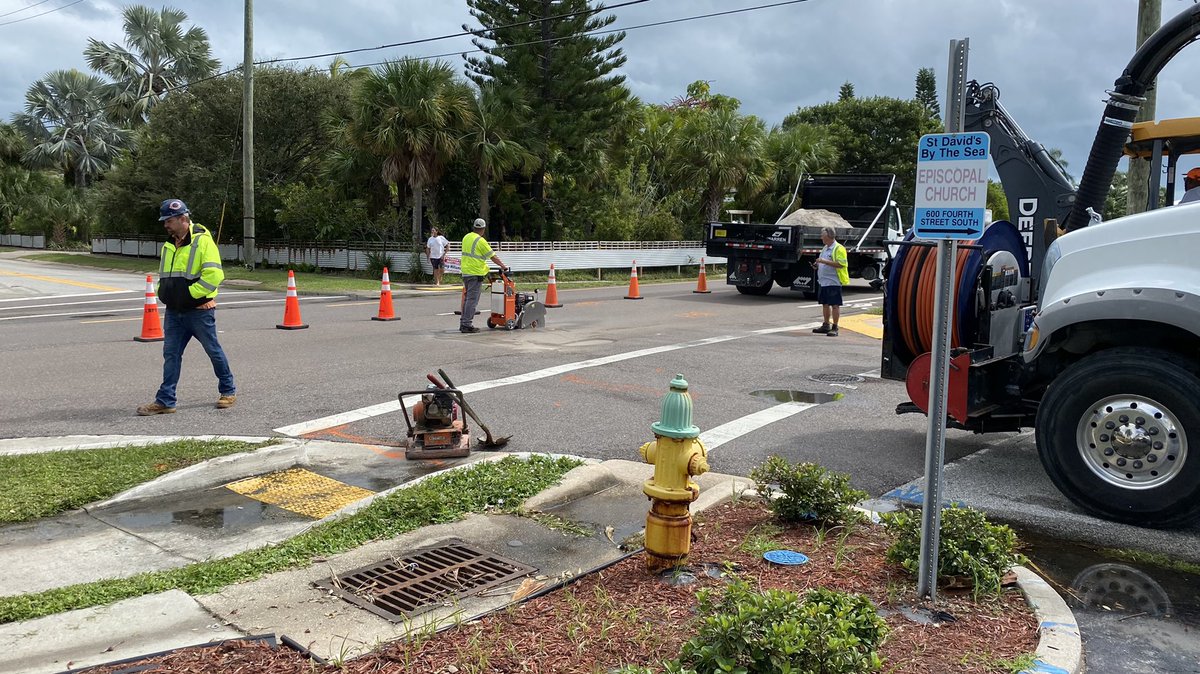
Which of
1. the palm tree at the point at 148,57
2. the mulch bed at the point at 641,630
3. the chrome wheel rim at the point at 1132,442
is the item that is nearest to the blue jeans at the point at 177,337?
the mulch bed at the point at 641,630

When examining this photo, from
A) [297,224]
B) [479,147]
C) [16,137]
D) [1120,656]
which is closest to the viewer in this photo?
[1120,656]

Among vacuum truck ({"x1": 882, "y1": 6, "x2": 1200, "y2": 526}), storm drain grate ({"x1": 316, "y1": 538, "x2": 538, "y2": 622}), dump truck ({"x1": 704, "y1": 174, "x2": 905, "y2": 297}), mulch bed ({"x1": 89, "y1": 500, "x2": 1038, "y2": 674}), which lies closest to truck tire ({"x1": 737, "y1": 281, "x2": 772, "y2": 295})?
dump truck ({"x1": 704, "y1": 174, "x2": 905, "y2": 297})

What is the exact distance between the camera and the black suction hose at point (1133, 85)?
20.7 ft

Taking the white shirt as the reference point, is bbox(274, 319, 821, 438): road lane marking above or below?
below

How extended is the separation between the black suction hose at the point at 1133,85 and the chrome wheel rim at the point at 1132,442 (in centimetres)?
248

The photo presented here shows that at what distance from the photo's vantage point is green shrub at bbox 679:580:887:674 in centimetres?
285

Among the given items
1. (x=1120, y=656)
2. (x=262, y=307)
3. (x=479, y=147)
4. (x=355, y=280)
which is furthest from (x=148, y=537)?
(x=479, y=147)

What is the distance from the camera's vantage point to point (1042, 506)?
5602 millimetres

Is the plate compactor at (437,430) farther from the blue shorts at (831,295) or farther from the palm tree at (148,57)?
the palm tree at (148,57)

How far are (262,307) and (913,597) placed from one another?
15.6m

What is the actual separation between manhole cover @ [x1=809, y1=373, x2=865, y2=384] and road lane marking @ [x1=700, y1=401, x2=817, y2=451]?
4.66 ft

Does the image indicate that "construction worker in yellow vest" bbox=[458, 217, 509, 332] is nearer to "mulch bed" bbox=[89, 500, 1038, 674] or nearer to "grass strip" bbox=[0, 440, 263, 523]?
"grass strip" bbox=[0, 440, 263, 523]

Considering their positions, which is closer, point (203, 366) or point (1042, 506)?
point (1042, 506)

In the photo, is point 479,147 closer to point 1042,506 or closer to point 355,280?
point 355,280
